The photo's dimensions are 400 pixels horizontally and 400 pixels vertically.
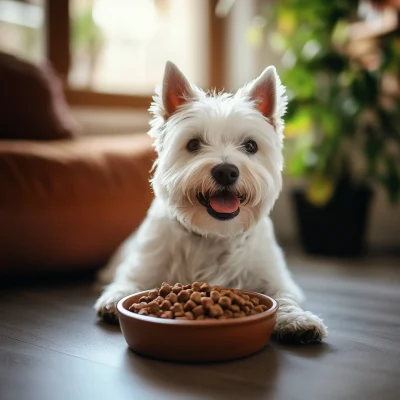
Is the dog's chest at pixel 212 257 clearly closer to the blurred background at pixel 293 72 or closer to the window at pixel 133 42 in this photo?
the blurred background at pixel 293 72

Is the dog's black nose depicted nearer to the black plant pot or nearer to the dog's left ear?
the dog's left ear

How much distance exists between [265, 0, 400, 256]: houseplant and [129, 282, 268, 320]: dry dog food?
1.77m

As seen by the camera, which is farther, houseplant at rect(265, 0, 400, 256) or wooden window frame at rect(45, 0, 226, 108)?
wooden window frame at rect(45, 0, 226, 108)

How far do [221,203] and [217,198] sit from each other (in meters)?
0.02

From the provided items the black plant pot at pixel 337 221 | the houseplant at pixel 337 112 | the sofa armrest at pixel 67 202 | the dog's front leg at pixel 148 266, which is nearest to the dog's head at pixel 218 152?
the dog's front leg at pixel 148 266

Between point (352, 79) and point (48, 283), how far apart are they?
211cm

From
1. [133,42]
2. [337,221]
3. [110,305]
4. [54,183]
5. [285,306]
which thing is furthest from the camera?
[133,42]

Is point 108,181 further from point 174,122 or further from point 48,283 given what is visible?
point 174,122

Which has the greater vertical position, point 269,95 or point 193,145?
point 269,95

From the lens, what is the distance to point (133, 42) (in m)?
4.13

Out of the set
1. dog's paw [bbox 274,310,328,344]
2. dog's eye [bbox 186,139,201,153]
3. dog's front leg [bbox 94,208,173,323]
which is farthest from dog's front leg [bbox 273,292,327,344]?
dog's eye [bbox 186,139,201,153]

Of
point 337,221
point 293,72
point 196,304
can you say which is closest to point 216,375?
point 196,304

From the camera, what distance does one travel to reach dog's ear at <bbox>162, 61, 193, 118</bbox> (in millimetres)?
1776

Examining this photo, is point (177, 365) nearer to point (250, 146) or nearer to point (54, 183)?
point (250, 146)
